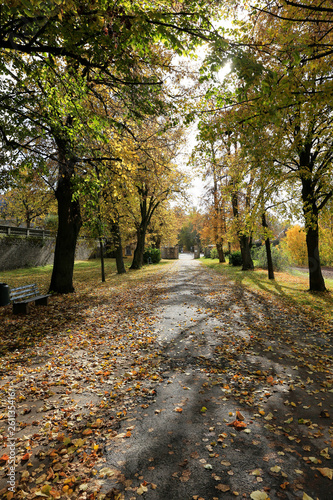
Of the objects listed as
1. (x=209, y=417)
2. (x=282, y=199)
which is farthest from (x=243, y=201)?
(x=209, y=417)

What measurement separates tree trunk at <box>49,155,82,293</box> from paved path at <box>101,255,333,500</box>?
609 centimetres

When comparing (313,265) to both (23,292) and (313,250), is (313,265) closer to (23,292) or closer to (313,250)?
(313,250)

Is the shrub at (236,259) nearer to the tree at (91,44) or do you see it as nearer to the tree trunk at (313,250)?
the tree trunk at (313,250)

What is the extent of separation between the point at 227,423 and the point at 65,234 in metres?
9.10

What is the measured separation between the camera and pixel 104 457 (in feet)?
8.86

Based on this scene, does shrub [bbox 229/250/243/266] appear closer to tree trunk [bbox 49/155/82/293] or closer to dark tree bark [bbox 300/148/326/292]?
dark tree bark [bbox 300/148/326/292]

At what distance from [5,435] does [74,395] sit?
100cm

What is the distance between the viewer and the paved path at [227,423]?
238cm

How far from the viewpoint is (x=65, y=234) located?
10406 millimetres

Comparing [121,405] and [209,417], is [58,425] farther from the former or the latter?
[209,417]

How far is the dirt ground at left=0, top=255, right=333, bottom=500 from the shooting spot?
2389 mm

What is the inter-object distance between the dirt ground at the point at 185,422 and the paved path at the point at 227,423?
0.04ft

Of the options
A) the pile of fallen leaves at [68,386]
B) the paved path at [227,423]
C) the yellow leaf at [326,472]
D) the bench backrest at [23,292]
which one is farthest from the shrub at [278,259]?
the yellow leaf at [326,472]

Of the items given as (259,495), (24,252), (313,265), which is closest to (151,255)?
(24,252)
